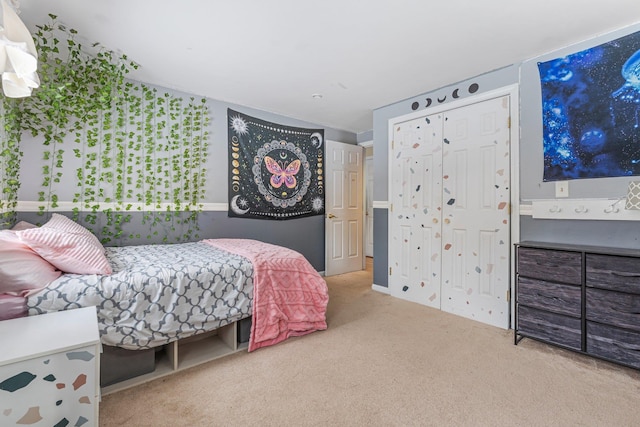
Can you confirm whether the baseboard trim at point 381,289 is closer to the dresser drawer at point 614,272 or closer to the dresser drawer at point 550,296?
the dresser drawer at point 550,296

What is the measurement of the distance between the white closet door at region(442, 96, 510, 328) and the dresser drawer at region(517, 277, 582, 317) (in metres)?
0.38

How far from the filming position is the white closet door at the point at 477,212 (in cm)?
256

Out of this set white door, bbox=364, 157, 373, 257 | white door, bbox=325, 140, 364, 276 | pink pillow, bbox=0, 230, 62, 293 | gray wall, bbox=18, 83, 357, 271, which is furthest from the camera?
white door, bbox=364, 157, 373, 257

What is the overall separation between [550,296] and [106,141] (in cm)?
387

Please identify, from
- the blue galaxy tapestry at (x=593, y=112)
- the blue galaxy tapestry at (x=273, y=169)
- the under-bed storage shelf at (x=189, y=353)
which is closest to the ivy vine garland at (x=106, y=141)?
the blue galaxy tapestry at (x=273, y=169)

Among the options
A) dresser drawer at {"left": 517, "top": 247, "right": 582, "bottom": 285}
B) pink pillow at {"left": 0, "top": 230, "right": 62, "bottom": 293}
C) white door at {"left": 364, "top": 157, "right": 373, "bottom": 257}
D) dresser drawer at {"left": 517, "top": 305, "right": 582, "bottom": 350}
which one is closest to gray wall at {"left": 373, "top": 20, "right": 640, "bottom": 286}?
dresser drawer at {"left": 517, "top": 247, "right": 582, "bottom": 285}

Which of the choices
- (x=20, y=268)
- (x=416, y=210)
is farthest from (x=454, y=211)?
(x=20, y=268)

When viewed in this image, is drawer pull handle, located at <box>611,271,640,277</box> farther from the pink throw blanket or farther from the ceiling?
the pink throw blanket

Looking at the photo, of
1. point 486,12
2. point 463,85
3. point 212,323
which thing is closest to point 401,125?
point 463,85

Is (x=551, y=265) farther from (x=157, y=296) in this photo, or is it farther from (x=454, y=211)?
(x=157, y=296)

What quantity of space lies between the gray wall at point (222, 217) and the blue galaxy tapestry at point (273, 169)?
0.30ft

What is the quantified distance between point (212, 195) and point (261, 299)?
1.64m

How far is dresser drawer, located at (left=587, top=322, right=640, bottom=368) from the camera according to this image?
174 centimetres

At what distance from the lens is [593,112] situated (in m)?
2.13
